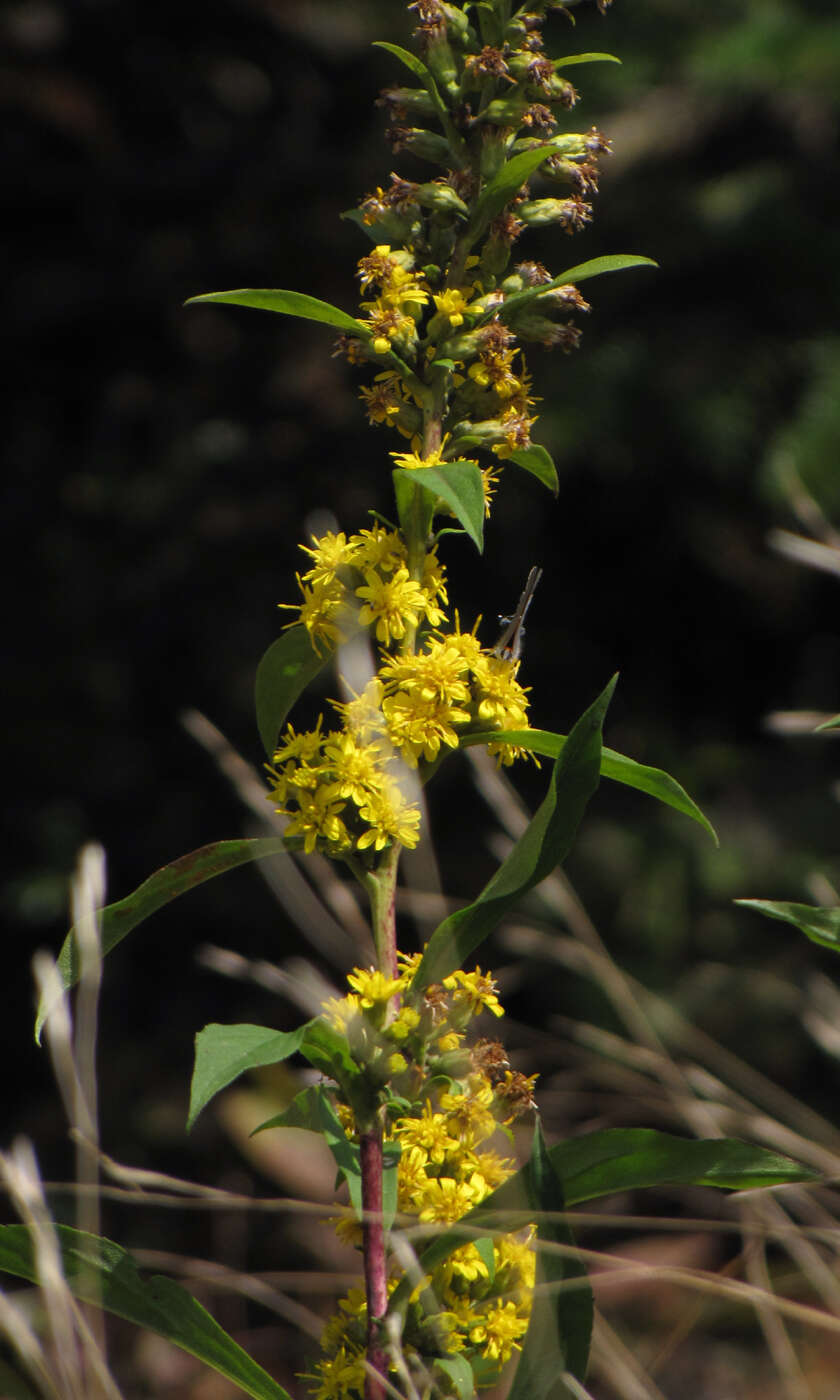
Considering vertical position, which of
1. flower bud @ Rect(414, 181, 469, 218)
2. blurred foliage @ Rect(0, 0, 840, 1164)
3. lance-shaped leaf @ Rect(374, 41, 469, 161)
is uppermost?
lance-shaped leaf @ Rect(374, 41, 469, 161)

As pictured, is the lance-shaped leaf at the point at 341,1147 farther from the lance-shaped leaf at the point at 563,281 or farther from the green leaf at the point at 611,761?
the lance-shaped leaf at the point at 563,281

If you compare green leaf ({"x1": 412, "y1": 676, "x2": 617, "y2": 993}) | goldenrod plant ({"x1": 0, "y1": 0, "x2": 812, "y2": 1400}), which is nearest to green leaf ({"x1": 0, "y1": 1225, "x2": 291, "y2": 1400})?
goldenrod plant ({"x1": 0, "y1": 0, "x2": 812, "y2": 1400})

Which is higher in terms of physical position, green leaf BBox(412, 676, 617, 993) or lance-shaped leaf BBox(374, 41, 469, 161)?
lance-shaped leaf BBox(374, 41, 469, 161)

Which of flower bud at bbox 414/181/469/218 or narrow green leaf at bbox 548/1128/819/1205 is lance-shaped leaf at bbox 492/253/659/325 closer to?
flower bud at bbox 414/181/469/218

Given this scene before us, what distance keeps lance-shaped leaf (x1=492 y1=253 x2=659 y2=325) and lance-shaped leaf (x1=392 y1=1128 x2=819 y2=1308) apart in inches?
17.2

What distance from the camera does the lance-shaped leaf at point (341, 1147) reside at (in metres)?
0.61

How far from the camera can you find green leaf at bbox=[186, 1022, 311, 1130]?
53 cm

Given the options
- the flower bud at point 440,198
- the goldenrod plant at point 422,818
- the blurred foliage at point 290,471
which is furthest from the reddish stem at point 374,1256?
the blurred foliage at point 290,471

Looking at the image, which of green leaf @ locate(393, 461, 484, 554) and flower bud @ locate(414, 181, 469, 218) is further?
flower bud @ locate(414, 181, 469, 218)

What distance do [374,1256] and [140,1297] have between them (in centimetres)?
13

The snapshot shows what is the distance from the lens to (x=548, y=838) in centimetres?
61

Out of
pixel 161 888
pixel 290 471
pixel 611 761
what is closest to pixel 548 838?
pixel 611 761

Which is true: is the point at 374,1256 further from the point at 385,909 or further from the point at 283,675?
the point at 283,675

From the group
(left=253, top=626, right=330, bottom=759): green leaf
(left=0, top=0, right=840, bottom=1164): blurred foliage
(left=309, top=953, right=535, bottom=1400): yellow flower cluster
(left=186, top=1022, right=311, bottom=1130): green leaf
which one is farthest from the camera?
(left=0, top=0, right=840, bottom=1164): blurred foliage
